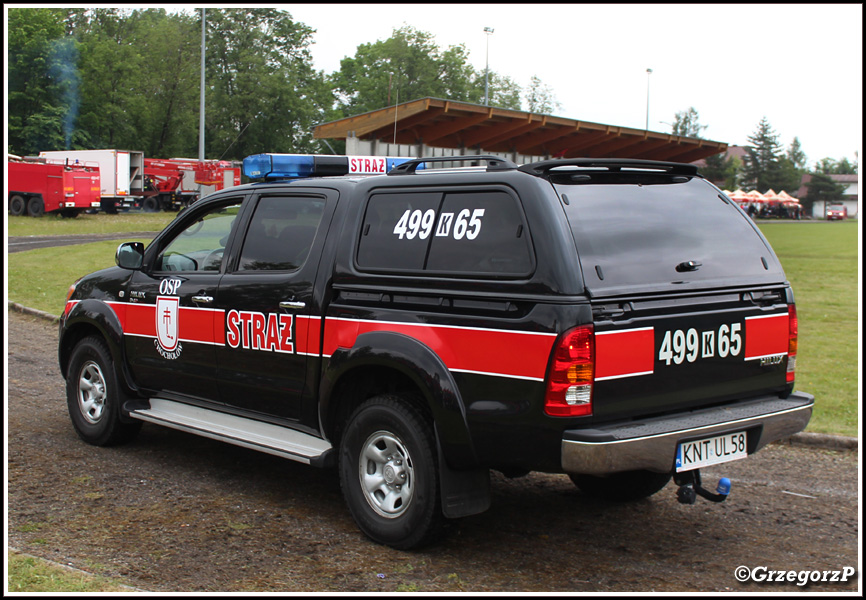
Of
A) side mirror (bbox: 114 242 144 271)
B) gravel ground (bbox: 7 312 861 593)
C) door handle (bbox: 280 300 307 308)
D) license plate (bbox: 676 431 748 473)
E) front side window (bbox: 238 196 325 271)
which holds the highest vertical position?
front side window (bbox: 238 196 325 271)

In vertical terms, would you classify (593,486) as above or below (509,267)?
below

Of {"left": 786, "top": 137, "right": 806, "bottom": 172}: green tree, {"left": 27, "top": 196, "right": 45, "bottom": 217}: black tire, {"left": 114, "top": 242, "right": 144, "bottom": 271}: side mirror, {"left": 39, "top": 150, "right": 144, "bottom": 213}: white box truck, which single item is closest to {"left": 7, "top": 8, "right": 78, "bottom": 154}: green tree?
{"left": 39, "top": 150, "right": 144, "bottom": 213}: white box truck

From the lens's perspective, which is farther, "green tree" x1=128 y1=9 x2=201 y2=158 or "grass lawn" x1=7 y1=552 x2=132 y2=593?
"green tree" x1=128 y1=9 x2=201 y2=158

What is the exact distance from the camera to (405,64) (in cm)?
6438

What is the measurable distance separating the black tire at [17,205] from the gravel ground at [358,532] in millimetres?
31459

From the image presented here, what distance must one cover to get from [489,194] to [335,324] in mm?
1166

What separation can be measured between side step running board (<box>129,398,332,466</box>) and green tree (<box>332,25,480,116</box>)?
56.1 m

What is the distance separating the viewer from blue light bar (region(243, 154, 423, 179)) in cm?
575

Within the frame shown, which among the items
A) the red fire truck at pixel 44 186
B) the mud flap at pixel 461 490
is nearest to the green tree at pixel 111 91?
the red fire truck at pixel 44 186

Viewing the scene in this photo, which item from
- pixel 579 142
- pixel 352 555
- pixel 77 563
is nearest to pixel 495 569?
pixel 352 555

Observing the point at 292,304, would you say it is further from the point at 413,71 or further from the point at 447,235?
the point at 413,71

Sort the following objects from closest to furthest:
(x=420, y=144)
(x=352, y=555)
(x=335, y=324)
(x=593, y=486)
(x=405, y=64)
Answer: (x=352, y=555), (x=335, y=324), (x=593, y=486), (x=420, y=144), (x=405, y=64)

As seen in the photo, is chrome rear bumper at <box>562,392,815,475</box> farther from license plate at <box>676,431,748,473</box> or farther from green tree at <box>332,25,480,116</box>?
green tree at <box>332,25,480,116</box>

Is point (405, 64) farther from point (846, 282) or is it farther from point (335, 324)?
point (335, 324)
